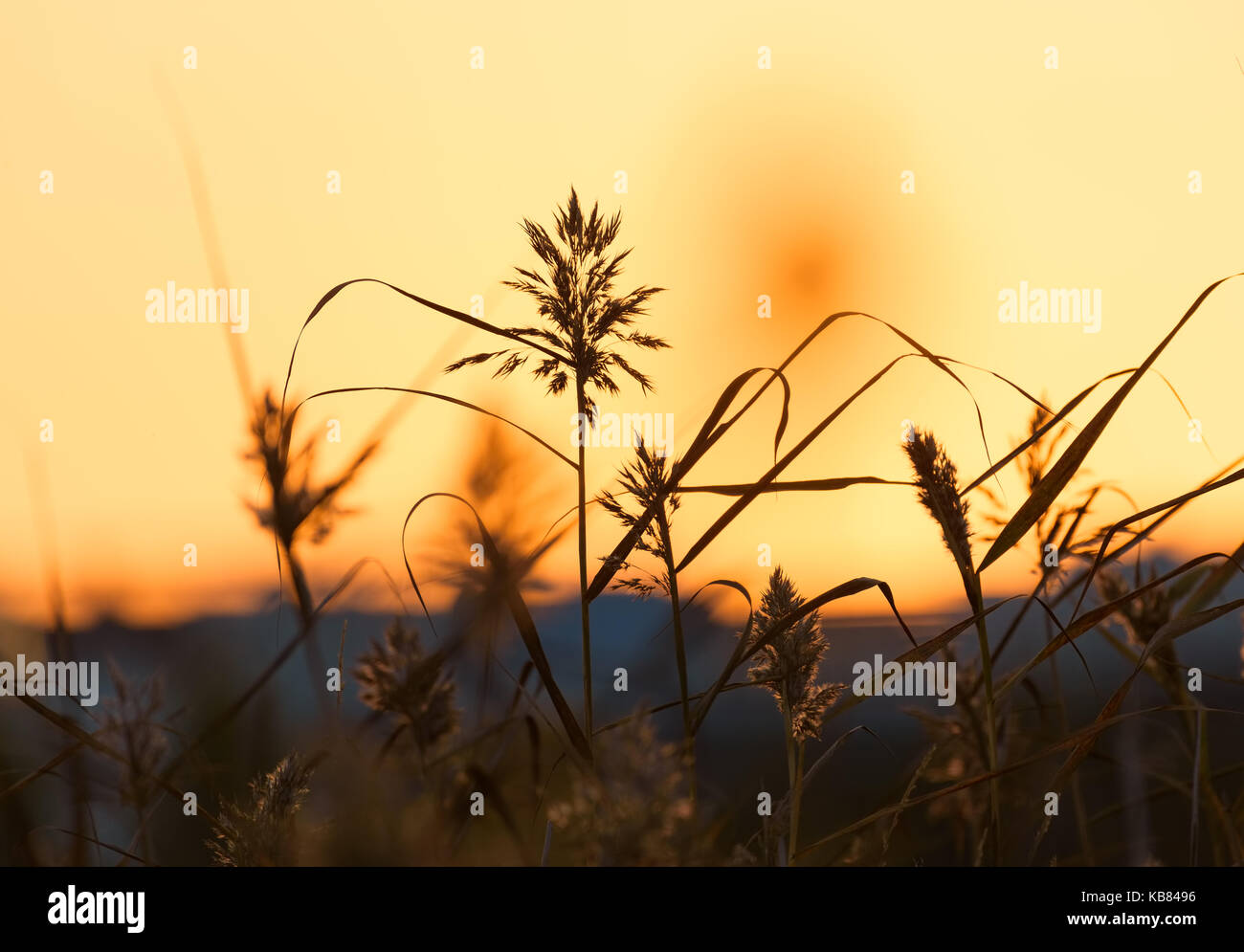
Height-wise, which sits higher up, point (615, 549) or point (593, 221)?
point (593, 221)

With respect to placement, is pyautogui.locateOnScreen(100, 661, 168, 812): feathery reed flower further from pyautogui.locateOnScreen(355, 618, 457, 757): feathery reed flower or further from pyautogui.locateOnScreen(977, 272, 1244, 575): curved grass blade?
pyautogui.locateOnScreen(977, 272, 1244, 575): curved grass blade

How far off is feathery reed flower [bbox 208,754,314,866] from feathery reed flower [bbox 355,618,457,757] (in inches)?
8.2

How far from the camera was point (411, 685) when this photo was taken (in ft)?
3.65

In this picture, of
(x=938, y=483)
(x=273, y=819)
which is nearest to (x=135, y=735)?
(x=273, y=819)

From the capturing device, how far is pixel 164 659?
177 cm

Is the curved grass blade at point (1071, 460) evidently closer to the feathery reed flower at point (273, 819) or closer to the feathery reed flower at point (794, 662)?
the feathery reed flower at point (794, 662)

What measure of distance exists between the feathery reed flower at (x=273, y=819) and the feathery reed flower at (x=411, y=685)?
21cm

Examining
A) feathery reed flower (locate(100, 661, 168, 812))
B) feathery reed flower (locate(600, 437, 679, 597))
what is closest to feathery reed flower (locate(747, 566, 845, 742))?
feathery reed flower (locate(600, 437, 679, 597))

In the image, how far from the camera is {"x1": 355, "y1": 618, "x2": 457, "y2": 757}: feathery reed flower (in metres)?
1.11

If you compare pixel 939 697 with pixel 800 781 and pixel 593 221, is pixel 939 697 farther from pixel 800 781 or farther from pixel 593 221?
pixel 593 221

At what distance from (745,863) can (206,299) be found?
6.55 ft

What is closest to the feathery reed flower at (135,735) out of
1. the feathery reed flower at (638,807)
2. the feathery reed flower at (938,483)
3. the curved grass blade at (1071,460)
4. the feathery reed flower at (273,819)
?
the feathery reed flower at (273,819)

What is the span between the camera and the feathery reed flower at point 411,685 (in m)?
1.11
